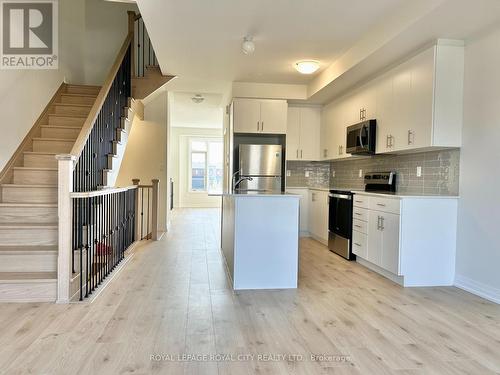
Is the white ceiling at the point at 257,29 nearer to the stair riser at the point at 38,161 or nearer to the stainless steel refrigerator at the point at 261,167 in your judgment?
the stainless steel refrigerator at the point at 261,167

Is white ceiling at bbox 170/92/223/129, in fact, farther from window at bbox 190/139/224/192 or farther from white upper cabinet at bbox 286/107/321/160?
white upper cabinet at bbox 286/107/321/160

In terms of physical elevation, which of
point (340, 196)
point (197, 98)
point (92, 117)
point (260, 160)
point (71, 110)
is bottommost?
point (340, 196)

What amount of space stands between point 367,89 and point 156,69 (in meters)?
3.21

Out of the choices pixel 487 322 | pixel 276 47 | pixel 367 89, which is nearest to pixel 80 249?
pixel 276 47

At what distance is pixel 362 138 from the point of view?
15.2ft

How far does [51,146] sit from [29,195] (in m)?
0.93

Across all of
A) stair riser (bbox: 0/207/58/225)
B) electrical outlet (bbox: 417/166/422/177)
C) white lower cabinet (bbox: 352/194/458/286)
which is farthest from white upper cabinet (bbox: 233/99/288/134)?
stair riser (bbox: 0/207/58/225)

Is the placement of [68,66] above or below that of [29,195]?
above

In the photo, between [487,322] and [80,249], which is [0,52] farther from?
[487,322]

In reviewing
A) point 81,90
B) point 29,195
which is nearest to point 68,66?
point 81,90

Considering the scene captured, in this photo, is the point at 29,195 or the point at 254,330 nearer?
the point at 254,330

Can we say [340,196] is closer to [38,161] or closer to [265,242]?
[265,242]

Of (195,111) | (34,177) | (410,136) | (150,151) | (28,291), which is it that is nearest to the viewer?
(28,291)

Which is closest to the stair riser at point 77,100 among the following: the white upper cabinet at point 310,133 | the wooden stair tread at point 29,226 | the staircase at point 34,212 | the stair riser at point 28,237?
the staircase at point 34,212
